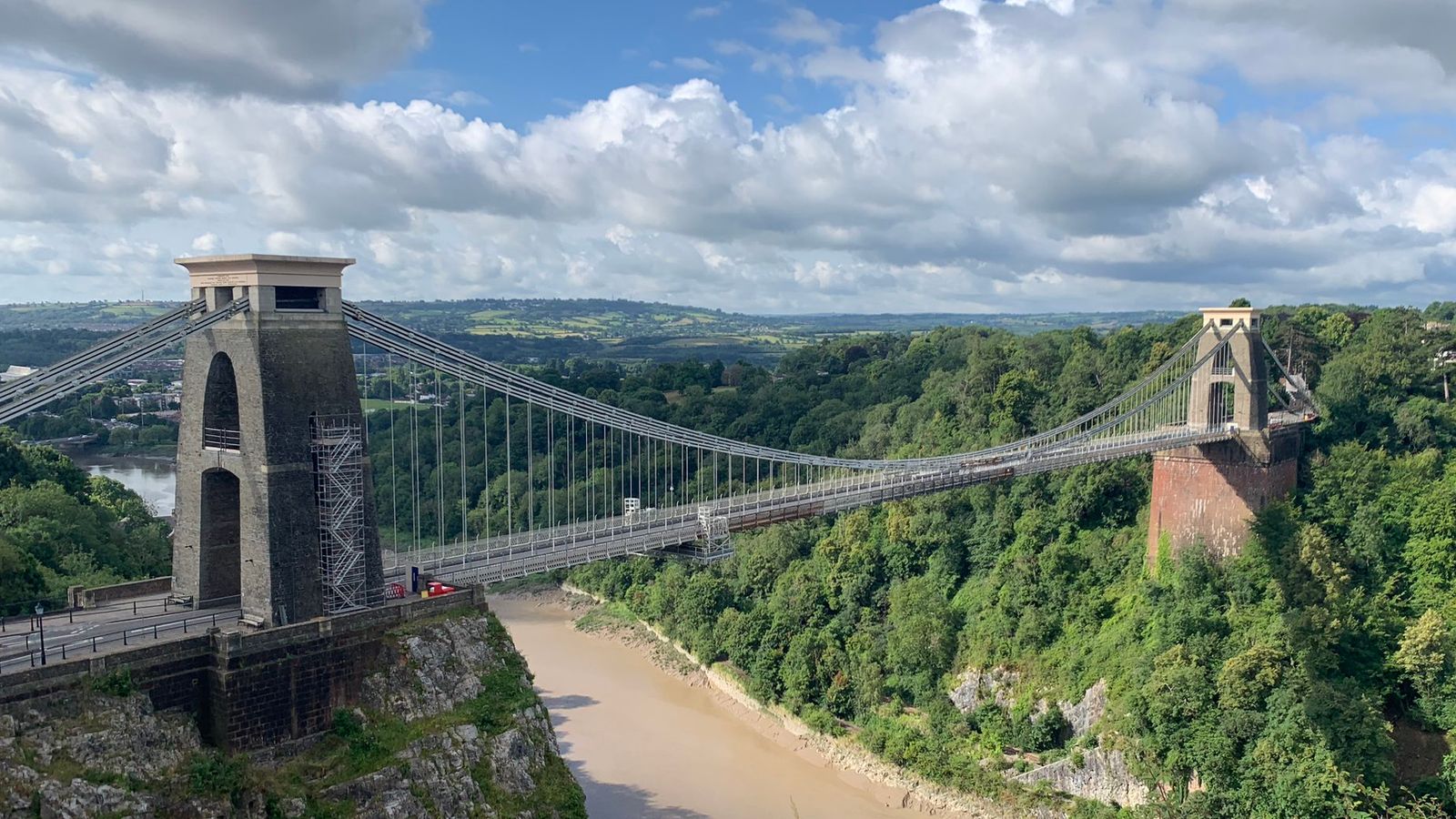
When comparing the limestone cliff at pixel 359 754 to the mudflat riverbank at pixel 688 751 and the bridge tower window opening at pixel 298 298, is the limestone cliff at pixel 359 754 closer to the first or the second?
the bridge tower window opening at pixel 298 298

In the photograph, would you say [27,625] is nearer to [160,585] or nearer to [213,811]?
[160,585]

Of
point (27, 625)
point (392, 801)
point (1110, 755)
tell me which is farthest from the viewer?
point (1110, 755)

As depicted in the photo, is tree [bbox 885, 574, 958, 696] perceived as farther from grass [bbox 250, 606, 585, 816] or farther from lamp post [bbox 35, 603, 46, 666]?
lamp post [bbox 35, 603, 46, 666]

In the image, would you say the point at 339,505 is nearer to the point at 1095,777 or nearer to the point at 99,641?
the point at 99,641

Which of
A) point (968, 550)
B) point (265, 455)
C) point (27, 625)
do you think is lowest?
point (968, 550)

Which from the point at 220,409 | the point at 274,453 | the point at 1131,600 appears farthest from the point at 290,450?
the point at 1131,600

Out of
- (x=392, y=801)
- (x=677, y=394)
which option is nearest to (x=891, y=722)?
(x=392, y=801)

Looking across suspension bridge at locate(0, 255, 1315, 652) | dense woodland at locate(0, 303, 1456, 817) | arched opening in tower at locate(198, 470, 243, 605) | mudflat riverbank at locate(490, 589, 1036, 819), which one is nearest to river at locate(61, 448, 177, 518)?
dense woodland at locate(0, 303, 1456, 817)
